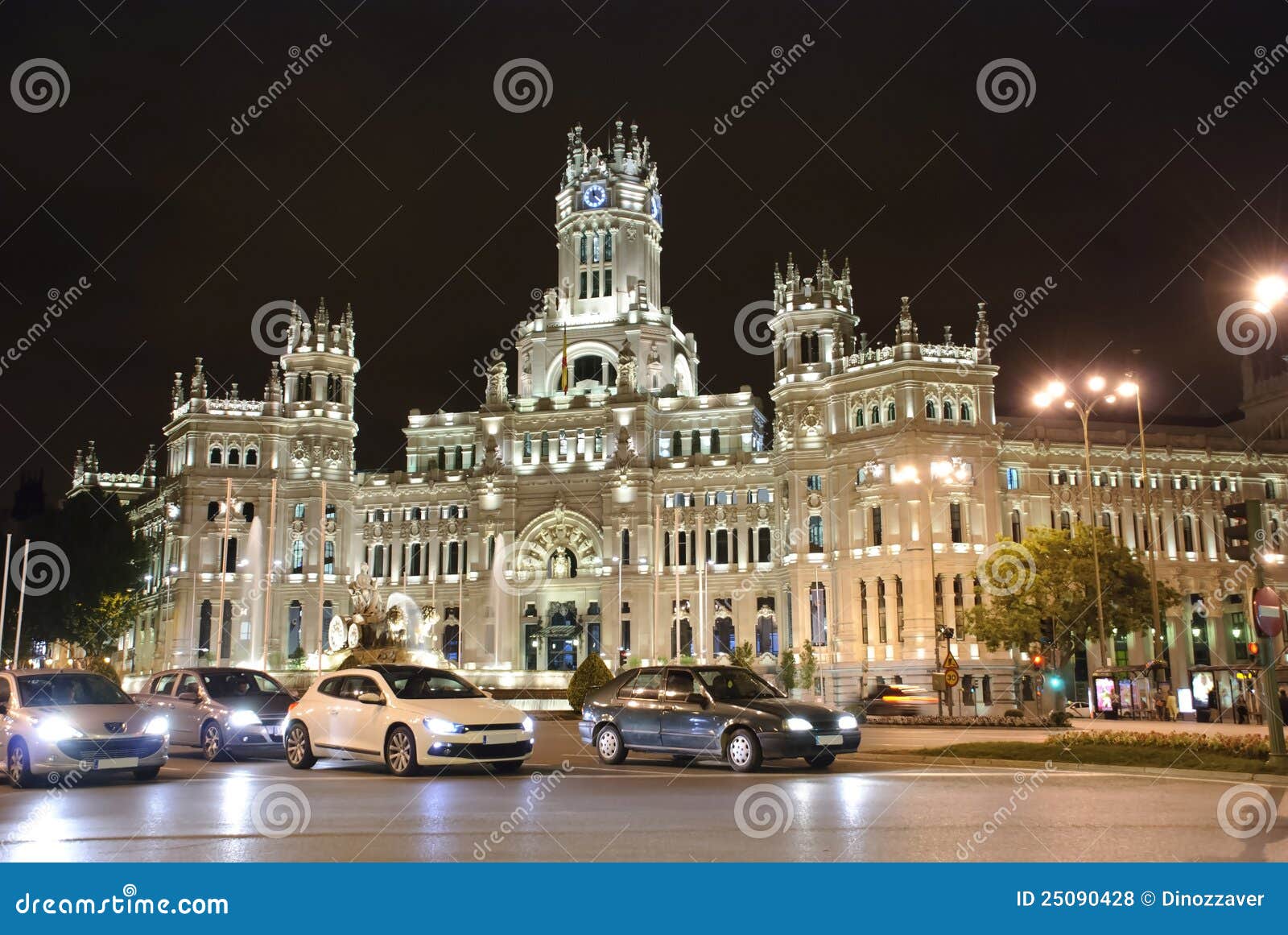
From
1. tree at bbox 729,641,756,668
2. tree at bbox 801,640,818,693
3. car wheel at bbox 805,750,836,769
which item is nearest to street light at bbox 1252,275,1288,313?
car wheel at bbox 805,750,836,769

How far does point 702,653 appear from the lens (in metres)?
82.6

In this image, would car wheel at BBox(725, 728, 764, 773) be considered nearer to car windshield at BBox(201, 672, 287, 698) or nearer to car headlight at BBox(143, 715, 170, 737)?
car headlight at BBox(143, 715, 170, 737)

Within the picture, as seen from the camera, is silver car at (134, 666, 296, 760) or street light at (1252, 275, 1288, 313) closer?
street light at (1252, 275, 1288, 313)

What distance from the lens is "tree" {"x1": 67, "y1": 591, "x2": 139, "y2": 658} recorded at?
72.8 metres

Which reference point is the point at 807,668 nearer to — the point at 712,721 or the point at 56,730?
the point at 712,721

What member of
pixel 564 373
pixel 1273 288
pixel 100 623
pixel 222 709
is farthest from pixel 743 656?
pixel 1273 288

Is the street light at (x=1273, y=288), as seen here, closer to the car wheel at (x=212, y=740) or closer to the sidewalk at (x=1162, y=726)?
the sidewalk at (x=1162, y=726)

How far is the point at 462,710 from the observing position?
1997cm

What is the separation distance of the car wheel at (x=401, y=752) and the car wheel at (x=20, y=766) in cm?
526

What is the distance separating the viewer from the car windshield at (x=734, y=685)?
72.4ft

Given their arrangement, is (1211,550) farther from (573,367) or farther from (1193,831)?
(1193,831)

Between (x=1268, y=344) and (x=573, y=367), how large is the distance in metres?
50.7

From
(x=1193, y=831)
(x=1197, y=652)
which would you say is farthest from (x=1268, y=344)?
(x=1193, y=831)

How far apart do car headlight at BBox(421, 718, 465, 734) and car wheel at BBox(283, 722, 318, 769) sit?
311 cm
